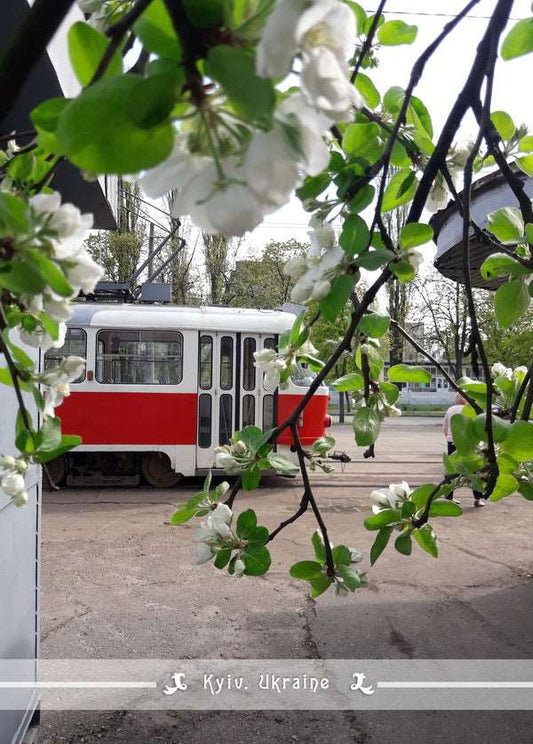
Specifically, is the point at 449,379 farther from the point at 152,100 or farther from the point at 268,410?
the point at 268,410

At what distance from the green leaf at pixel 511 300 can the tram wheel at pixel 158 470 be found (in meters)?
8.35

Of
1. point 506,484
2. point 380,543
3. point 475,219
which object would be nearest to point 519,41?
point 506,484

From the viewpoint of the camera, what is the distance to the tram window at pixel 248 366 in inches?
355

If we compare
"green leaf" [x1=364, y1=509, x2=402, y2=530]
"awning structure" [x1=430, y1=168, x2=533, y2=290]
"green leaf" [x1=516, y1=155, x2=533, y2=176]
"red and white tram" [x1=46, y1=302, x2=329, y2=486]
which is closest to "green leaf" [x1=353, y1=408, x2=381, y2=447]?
"green leaf" [x1=364, y1=509, x2=402, y2=530]

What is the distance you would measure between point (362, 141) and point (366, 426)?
438mm

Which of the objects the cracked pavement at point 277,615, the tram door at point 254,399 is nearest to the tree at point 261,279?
the tram door at point 254,399

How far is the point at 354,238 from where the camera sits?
77 centimetres

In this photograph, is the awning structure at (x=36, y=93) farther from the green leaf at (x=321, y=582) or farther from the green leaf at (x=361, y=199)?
the green leaf at (x=321, y=582)

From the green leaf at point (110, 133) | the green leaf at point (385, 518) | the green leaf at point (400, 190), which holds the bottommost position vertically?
the green leaf at point (385, 518)

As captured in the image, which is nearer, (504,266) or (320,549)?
(504,266)

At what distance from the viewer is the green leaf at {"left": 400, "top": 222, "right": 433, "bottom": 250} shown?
0.83m

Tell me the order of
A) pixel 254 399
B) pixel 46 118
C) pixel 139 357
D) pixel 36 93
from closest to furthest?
pixel 46 118, pixel 36 93, pixel 139 357, pixel 254 399

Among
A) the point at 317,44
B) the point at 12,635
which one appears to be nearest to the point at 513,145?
the point at 317,44

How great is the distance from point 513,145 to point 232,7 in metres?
0.86
